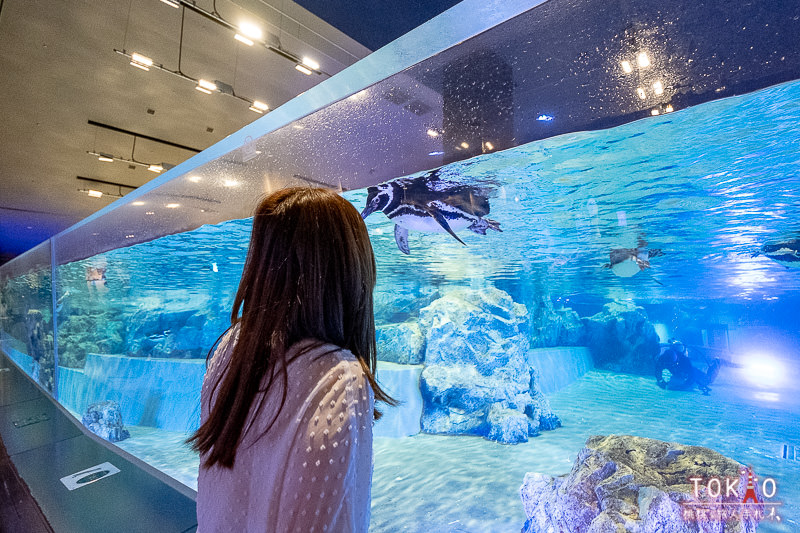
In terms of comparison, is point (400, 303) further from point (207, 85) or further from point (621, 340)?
point (621, 340)

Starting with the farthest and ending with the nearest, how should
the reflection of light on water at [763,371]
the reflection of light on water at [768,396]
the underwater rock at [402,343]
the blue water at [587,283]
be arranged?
the reflection of light on water at [768,396] → the reflection of light on water at [763,371] → the underwater rock at [402,343] → the blue water at [587,283]

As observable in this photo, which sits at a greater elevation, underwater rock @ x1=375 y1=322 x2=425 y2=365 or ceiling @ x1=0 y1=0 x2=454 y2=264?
ceiling @ x1=0 y1=0 x2=454 y2=264

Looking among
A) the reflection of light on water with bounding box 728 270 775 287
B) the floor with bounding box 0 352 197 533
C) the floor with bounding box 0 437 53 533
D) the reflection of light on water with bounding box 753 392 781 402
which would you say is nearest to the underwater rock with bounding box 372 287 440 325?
the floor with bounding box 0 352 197 533

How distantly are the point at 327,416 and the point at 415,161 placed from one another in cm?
165

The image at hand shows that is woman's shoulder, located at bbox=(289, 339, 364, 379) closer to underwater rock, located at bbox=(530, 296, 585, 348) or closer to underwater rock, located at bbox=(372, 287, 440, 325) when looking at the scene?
underwater rock, located at bbox=(372, 287, 440, 325)

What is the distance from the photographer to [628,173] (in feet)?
9.80

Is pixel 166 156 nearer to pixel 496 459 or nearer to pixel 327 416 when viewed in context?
pixel 496 459

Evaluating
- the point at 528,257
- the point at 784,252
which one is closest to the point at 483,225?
the point at 528,257

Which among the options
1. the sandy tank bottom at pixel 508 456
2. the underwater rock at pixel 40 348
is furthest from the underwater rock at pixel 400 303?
the underwater rock at pixel 40 348

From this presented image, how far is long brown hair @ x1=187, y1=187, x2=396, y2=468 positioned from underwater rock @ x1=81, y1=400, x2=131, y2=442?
646 cm

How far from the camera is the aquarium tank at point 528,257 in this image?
1.46 meters

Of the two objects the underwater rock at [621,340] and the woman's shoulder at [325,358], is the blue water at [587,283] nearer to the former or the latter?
the underwater rock at [621,340]

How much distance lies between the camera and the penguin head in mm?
2598

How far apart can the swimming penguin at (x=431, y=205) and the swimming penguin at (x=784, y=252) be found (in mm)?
4251
